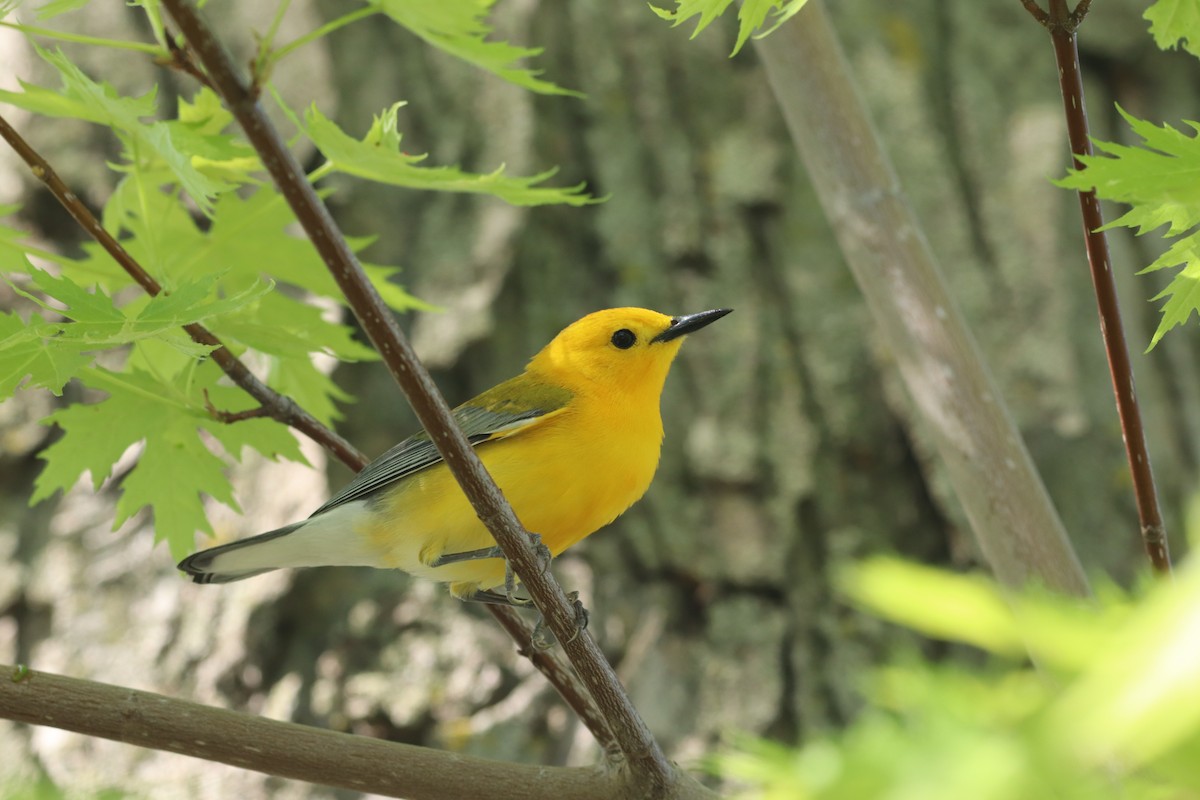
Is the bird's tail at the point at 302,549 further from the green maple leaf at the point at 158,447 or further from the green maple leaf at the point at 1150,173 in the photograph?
the green maple leaf at the point at 1150,173

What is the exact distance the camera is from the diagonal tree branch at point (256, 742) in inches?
54.9

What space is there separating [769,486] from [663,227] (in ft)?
2.75

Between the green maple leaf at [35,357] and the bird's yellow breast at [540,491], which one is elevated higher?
the green maple leaf at [35,357]

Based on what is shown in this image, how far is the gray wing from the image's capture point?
238 centimetres

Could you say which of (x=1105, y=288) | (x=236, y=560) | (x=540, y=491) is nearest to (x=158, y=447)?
(x=236, y=560)

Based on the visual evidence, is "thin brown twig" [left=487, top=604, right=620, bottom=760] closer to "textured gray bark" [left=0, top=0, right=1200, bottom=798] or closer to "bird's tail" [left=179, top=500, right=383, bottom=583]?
"bird's tail" [left=179, top=500, right=383, bottom=583]

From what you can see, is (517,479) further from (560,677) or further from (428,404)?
(428,404)

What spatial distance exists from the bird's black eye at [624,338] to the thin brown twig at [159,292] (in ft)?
3.31

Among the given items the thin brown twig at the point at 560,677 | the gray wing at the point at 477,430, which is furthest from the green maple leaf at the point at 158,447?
the gray wing at the point at 477,430

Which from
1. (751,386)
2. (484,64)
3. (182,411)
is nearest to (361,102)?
(751,386)

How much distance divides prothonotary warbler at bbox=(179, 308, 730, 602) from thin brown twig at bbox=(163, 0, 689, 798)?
61 centimetres

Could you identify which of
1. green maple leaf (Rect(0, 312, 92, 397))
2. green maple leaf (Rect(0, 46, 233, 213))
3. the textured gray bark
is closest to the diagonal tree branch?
green maple leaf (Rect(0, 312, 92, 397))

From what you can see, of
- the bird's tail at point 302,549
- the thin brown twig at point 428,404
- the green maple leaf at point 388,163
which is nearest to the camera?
the thin brown twig at point 428,404

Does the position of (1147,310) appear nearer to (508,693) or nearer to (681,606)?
(681,606)
